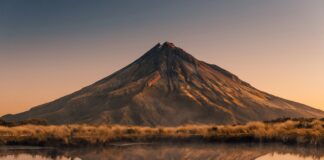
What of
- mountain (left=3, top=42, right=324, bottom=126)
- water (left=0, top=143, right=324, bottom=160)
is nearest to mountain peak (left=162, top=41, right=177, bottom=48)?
mountain (left=3, top=42, right=324, bottom=126)

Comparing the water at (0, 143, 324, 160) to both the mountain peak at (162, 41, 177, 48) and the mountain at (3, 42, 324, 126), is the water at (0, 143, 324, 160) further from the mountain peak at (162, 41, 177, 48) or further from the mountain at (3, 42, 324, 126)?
the mountain peak at (162, 41, 177, 48)

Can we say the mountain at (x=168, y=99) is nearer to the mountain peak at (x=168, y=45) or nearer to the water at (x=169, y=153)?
the mountain peak at (x=168, y=45)

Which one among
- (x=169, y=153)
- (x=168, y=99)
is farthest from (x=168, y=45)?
(x=169, y=153)

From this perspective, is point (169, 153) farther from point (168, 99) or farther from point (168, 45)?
point (168, 45)

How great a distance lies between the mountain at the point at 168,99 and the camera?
86150 mm

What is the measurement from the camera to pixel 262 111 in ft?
307

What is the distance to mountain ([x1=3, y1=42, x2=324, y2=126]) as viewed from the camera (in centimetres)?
8615

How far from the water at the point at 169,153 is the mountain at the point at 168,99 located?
56267mm

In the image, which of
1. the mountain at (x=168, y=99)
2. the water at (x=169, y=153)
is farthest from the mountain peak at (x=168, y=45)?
the water at (x=169, y=153)

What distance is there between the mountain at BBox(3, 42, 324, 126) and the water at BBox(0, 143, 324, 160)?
5627cm

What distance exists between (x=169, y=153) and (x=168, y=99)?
7584 cm

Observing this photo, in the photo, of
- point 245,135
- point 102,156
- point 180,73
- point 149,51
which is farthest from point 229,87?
point 102,156

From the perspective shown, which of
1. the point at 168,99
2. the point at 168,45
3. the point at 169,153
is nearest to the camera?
the point at 169,153

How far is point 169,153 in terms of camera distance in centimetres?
2092
